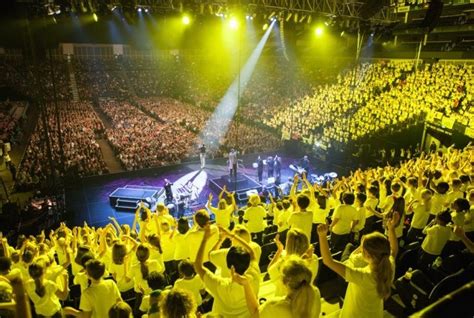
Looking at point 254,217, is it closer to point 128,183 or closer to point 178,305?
point 178,305

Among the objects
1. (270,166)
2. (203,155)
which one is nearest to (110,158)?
(203,155)

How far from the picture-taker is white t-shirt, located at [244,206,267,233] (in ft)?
18.3

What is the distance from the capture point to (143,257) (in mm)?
3529

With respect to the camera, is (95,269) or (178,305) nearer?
(178,305)

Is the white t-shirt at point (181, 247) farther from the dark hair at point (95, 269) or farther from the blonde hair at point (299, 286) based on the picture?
the blonde hair at point (299, 286)

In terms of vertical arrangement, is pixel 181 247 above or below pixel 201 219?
below

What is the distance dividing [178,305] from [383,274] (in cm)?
143

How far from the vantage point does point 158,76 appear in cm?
3747

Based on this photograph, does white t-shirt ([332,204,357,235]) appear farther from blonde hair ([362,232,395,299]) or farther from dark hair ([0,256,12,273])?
dark hair ([0,256,12,273])

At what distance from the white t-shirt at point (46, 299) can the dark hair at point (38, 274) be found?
6cm

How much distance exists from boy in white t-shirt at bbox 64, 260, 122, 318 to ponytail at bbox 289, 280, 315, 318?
5.35ft

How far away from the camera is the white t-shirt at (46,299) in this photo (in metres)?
3.46

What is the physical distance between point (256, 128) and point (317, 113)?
3731mm

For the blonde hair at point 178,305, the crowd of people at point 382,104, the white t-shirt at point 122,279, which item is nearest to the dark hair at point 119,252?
the white t-shirt at point 122,279
